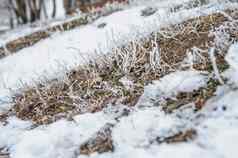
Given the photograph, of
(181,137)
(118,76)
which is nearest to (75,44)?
(118,76)

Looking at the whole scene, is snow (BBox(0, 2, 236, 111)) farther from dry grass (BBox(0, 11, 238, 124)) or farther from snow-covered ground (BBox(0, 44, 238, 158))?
snow-covered ground (BBox(0, 44, 238, 158))

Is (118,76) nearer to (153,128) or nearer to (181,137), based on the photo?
(153,128)

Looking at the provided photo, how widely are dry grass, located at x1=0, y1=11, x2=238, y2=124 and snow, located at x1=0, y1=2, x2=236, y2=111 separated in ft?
1.19

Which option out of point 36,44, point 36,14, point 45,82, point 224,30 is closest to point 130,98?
point 224,30

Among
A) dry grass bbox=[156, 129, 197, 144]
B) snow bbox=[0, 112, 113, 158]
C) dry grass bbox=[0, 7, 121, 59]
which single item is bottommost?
dry grass bbox=[0, 7, 121, 59]

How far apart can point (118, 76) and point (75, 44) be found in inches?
91.6

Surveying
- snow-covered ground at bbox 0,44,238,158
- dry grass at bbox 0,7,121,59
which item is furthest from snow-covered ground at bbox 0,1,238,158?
dry grass at bbox 0,7,121,59

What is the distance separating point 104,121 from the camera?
10.3 ft

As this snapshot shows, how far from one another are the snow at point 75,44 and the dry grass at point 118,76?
0.36 metres

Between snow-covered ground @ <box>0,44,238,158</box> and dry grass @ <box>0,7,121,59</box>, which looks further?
dry grass @ <box>0,7,121,59</box>

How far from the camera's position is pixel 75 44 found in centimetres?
607

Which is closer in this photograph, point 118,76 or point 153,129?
point 153,129

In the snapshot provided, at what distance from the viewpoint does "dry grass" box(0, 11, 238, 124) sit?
11.4ft

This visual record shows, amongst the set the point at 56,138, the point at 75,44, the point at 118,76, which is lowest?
the point at 75,44
